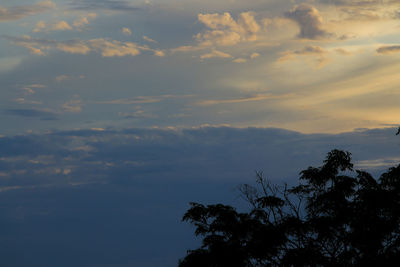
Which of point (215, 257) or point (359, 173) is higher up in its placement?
point (359, 173)

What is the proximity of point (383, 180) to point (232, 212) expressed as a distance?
863 cm

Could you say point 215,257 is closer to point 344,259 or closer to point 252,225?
point 252,225

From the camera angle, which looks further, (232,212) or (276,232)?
(232,212)

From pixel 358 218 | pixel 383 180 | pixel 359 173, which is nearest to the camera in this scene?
pixel 358 218

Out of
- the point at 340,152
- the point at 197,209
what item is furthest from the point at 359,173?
the point at 197,209

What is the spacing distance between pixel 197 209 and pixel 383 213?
1017cm

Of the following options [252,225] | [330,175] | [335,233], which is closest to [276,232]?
[252,225]

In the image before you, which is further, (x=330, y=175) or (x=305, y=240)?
(x=330, y=175)

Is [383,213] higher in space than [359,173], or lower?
lower

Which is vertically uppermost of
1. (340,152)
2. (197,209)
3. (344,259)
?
(340,152)

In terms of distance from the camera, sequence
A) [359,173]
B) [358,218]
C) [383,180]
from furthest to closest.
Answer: [359,173], [383,180], [358,218]

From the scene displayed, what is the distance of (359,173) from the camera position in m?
28.3

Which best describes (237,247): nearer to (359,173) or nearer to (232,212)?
(232,212)

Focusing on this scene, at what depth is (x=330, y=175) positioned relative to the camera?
2872cm
